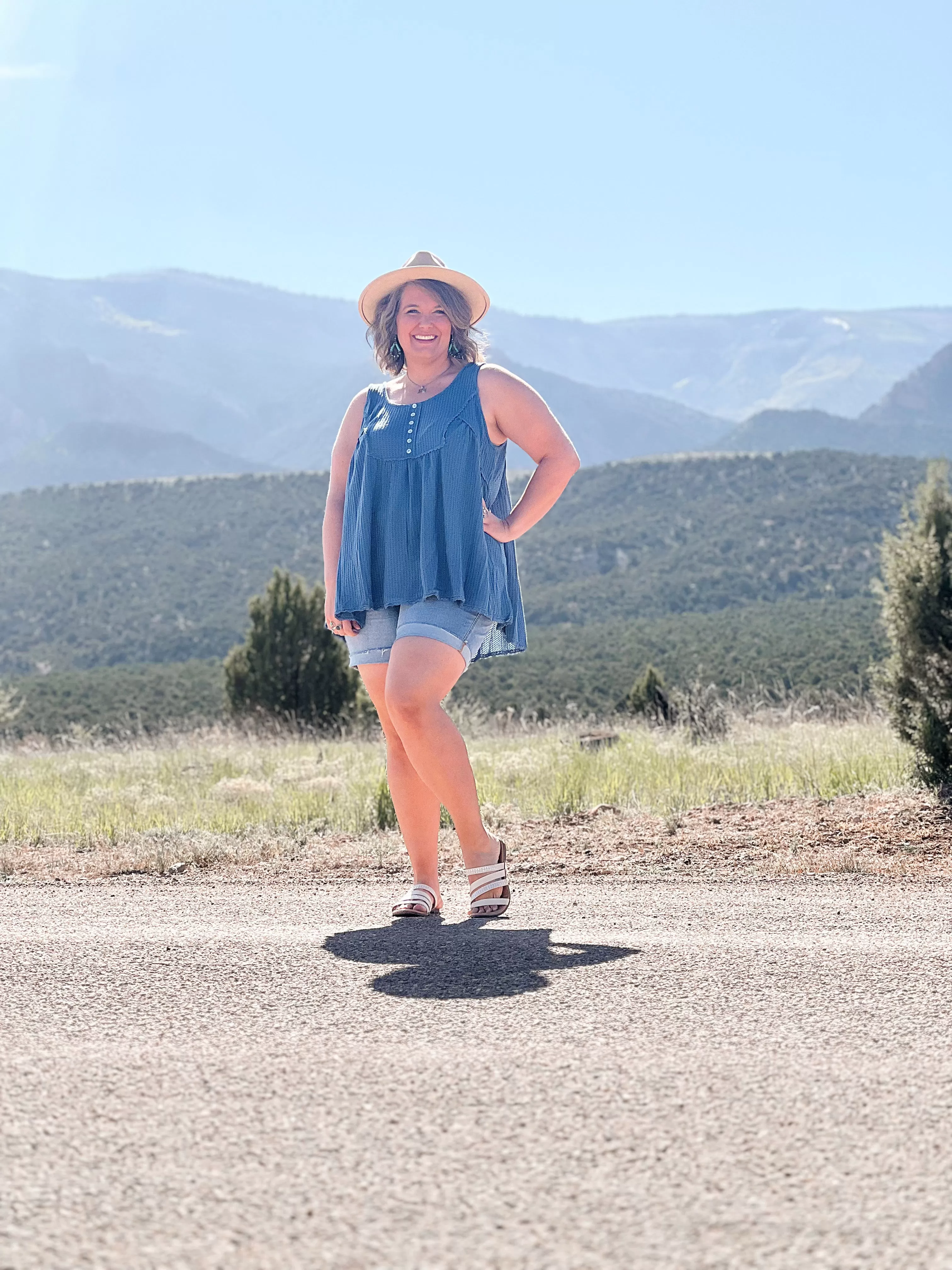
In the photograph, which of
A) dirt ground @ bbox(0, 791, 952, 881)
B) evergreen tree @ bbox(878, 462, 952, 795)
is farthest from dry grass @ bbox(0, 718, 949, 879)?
evergreen tree @ bbox(878, 462, 952, 795)

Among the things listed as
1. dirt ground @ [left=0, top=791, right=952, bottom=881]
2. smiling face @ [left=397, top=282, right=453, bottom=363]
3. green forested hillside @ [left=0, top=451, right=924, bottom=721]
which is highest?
green forested hillside @ [left=0, top=451, right=924, bottom=721]

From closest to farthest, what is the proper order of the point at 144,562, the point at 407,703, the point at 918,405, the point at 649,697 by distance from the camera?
the point at 407,703
the point at 649,697
the point at 144,562
the point at 918,405

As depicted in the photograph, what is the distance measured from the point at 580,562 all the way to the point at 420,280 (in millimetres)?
54696

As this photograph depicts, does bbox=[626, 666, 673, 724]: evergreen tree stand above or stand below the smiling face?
below

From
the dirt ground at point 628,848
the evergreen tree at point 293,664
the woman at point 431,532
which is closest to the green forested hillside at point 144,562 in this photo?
the evergreen tree at point 293,664

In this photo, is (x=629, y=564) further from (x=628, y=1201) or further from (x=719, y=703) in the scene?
(x=628, y=1201)

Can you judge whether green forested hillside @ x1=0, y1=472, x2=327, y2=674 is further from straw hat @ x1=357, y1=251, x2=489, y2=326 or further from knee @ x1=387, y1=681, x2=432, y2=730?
knee @ x1=387, y1=681, x2=432, y2=730

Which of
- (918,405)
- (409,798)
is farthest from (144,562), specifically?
(918,405)

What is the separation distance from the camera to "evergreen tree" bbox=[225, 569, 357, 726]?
18.0 metres

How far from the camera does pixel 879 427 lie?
614ft

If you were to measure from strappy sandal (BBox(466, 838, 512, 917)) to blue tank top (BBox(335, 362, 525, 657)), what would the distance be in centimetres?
76

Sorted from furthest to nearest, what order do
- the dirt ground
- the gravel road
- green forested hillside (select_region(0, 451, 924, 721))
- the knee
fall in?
1. green forested hillside (select_region(0, 451, 924, 721))
2. the dirt ground
3. the knee
4. the gravel road

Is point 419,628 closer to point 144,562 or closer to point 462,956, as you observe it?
point 462,956

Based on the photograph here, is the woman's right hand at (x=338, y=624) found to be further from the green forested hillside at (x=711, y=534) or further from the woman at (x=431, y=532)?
the green forested hillside at (x=711, y=534)
